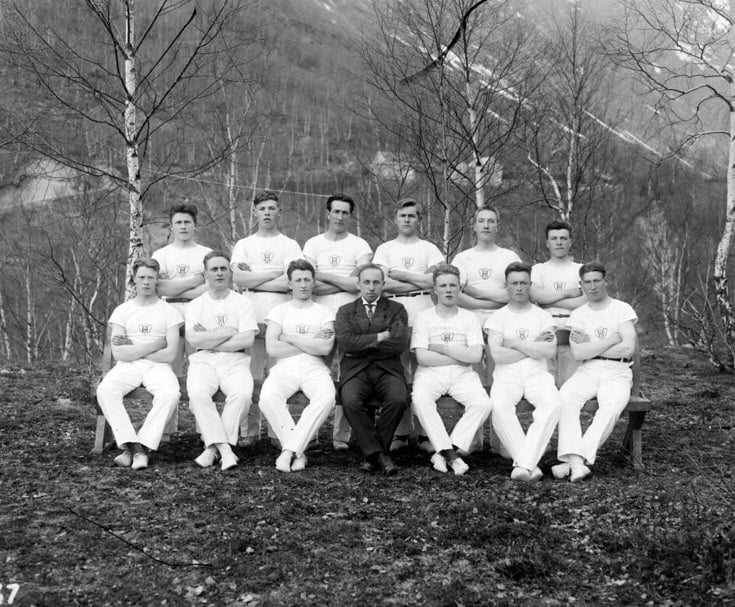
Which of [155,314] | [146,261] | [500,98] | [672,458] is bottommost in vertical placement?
[672,458]

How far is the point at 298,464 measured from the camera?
492 cm

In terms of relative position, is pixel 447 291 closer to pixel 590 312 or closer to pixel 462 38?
pixel 590 312

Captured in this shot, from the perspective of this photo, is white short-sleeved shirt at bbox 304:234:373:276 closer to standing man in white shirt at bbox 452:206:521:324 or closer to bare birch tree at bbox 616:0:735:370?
standing man in white shirt at bbox 452:206:521:324

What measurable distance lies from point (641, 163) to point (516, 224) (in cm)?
596

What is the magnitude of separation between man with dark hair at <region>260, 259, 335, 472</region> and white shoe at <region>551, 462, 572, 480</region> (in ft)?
5.50

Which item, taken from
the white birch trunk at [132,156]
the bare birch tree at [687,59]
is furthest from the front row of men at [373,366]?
the bare birch tree at [687,59]

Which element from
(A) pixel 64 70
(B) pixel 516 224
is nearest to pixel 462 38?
(A) pixel 64 70

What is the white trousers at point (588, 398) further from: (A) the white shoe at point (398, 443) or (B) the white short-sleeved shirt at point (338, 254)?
(B) the white short-sleeved shirt at point (338, 254)

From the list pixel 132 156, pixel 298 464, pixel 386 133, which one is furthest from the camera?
pixel 386 133

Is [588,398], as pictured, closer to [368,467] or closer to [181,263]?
[368,467]

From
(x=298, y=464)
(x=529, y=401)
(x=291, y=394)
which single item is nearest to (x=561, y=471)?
(x=529, y=401)

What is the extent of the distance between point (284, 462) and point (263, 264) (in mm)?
1821

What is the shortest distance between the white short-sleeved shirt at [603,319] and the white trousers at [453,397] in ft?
3.12

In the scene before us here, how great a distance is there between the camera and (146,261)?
212 inches
